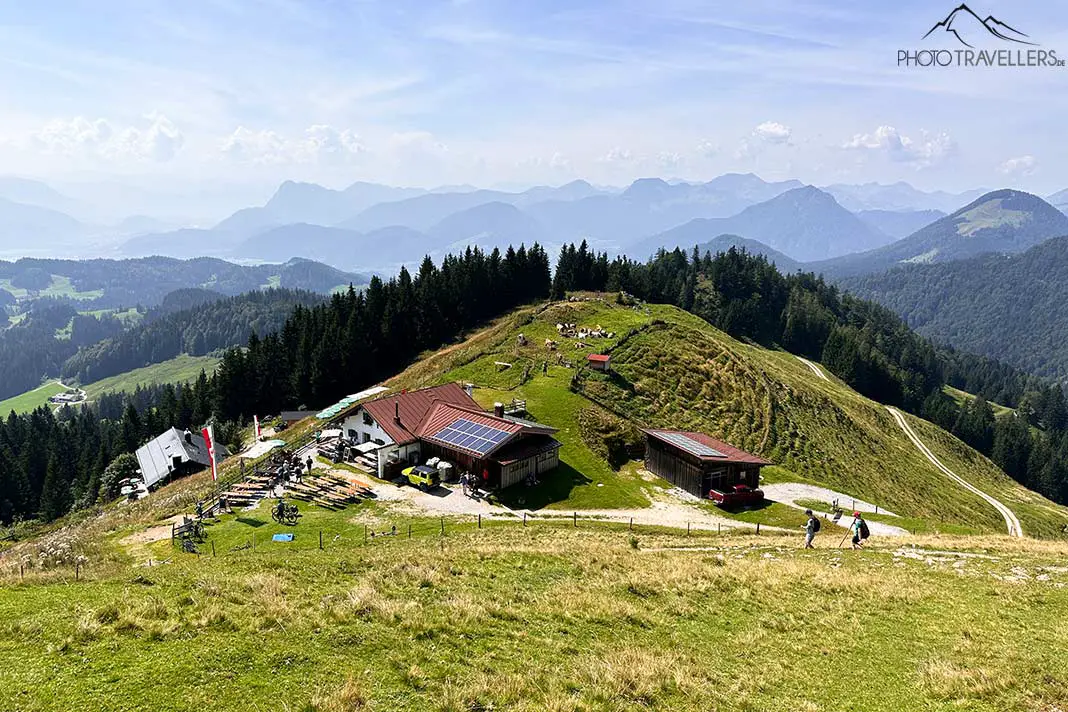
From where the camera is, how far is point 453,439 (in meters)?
49.2

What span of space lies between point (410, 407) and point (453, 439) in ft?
22.1

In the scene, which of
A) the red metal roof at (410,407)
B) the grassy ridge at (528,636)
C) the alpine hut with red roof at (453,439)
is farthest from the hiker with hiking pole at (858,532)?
the red metal roof at (410,407)

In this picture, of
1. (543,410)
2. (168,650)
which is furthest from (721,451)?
(168,650)

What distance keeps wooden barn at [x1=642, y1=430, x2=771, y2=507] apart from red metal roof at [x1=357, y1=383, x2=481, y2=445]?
61.4 feet

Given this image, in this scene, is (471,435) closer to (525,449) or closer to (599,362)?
(525,449)

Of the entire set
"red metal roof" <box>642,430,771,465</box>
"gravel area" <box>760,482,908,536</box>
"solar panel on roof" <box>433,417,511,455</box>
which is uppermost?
"solar panel on roof" <box>433,417,511,455</box>

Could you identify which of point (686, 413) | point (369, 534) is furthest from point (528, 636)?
point (686, 413)

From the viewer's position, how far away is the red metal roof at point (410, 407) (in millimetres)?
50344

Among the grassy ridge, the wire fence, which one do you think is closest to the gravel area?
the wire fence

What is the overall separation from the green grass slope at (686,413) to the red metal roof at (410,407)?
506 cm

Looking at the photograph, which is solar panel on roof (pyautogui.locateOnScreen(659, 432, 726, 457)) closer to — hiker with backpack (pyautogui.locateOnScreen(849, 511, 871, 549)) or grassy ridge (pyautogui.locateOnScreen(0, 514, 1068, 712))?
hiker with backpack (pyautogui.locateOnScreen(849, 511, 871, 549))

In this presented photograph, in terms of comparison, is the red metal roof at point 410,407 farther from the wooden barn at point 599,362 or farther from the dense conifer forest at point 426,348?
the dense conifer forest at point 426,348

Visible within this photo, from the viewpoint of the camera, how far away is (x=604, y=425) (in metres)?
59.5

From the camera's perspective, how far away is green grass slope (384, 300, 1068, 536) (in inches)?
2242
